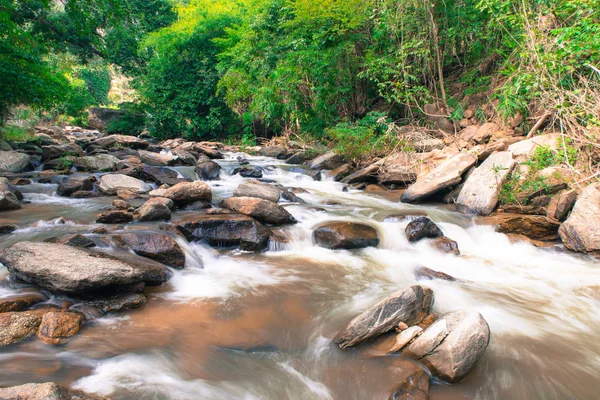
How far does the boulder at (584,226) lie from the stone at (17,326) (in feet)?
21.5

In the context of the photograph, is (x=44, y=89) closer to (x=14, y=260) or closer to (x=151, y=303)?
(x=14, y=260)

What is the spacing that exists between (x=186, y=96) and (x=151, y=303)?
672 inches

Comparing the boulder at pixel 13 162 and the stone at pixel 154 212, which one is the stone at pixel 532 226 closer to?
the stone at pixel 154 212

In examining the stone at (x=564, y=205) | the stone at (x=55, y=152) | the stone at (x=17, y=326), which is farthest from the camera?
the stone at (x=55, y=152)

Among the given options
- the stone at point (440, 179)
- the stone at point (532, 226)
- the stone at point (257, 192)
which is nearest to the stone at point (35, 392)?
the stone at point (257, 192)

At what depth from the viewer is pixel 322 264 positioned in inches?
184

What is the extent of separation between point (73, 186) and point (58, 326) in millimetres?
5406

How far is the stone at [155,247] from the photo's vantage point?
4.05m

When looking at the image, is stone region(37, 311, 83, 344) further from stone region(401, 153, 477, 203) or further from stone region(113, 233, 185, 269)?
stone region(401, 153, 477, 203)

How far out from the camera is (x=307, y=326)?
10.6 feet

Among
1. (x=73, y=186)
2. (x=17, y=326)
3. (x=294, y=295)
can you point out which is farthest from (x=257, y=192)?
(x=17, y=326)

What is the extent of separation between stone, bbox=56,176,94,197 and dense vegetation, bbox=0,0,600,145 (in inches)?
138

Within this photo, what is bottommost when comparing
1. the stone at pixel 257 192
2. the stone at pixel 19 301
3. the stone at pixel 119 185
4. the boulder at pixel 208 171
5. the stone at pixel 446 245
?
the stone at pixel 446 245

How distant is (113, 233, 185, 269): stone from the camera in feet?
13.3
